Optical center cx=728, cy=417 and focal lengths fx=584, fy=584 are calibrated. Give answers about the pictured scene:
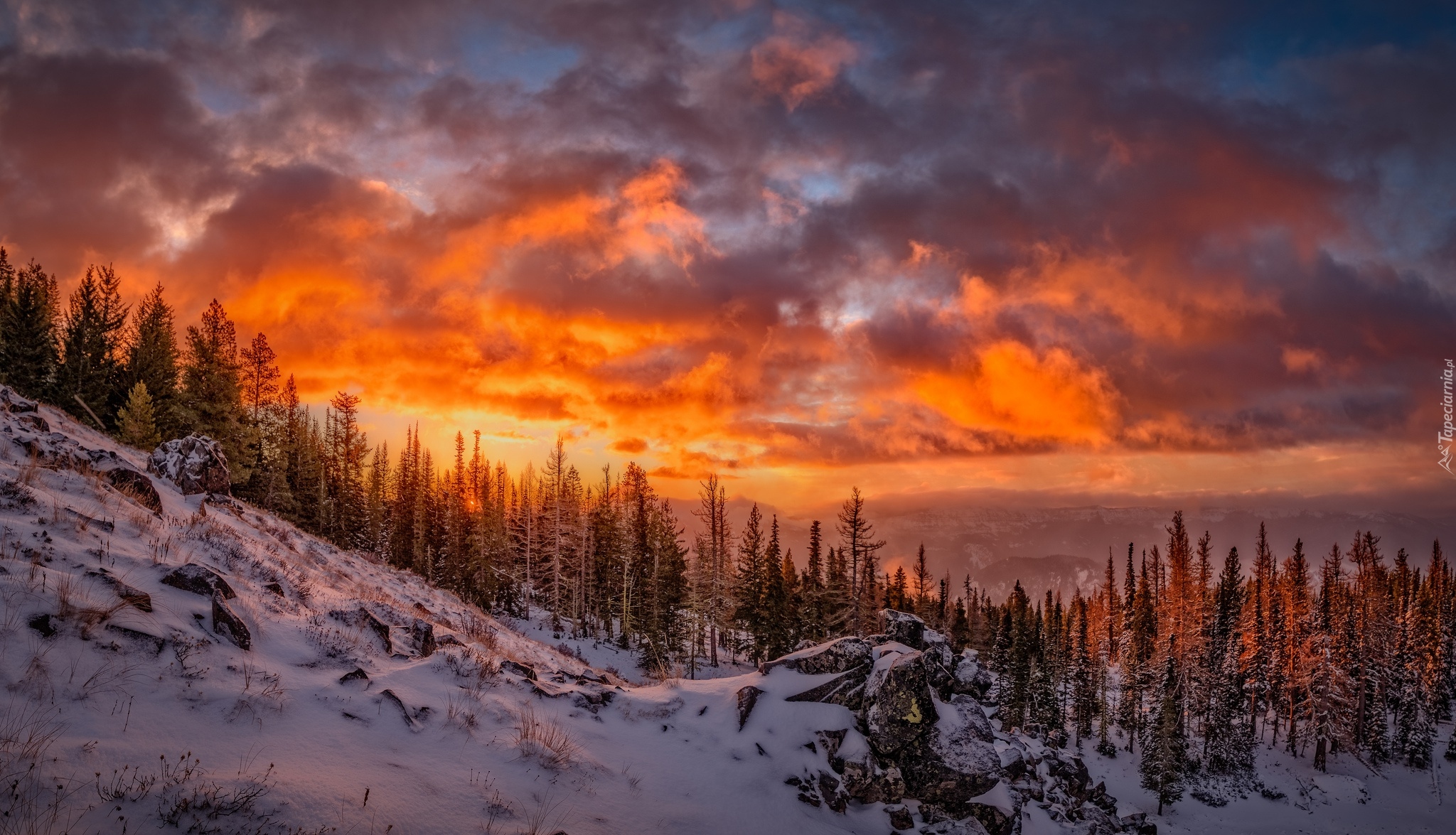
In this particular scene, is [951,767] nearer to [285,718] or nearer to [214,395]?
[285,718]

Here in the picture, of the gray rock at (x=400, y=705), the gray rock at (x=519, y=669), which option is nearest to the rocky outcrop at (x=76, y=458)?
the gray rock at (x=519, y=669)

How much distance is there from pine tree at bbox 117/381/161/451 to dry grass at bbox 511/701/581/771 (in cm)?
3418

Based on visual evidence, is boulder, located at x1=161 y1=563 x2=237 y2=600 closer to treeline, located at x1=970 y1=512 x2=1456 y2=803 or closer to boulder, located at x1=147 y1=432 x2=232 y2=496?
boulder, located at x1=147 y1=432 x2=232 y2=496

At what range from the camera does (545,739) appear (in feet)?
31.7

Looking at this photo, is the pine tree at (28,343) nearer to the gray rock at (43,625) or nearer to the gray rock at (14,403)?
the gray rock at (14,403)

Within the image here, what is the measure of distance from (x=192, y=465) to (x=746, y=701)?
19.7m

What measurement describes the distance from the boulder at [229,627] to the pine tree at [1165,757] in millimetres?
59273

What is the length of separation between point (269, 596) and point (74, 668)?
4.86 metres

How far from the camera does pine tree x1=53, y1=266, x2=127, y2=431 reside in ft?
→ 118

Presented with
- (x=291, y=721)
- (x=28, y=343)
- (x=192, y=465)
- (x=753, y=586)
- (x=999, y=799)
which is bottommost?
(x=753, y=586)

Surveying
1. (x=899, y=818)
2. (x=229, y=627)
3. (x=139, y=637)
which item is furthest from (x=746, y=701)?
(x=139, y=637)

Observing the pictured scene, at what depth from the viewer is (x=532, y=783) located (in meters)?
8.28

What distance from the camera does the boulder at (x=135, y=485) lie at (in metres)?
13.0

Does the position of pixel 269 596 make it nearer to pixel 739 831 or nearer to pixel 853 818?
pixel 739 831
